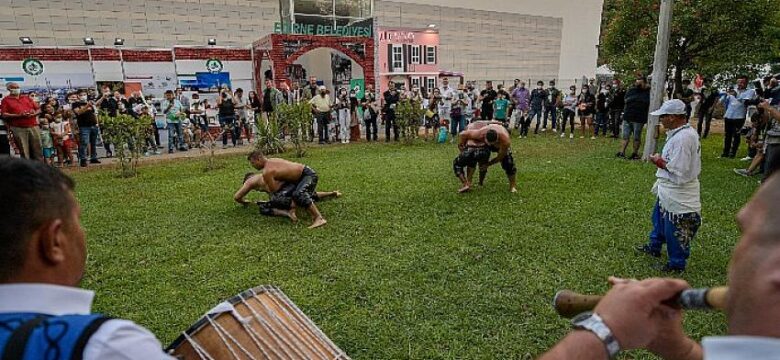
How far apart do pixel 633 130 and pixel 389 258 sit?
776 cm

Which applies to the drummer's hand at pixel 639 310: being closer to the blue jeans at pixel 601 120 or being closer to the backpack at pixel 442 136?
the backpack at pixel 442 136

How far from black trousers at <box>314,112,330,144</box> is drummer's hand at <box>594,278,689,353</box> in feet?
41.9

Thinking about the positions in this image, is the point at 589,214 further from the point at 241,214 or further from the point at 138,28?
the point at 138,28

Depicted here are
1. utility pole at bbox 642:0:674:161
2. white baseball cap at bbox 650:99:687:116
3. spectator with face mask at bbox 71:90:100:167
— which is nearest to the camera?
white baseball cap at bbox 650:99:687:116

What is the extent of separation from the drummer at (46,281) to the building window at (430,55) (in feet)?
79.1

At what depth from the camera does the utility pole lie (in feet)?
30.5

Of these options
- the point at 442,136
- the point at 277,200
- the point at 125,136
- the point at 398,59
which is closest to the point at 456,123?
the point at 442,136

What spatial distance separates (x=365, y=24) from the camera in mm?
16812

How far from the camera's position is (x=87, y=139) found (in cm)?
1087

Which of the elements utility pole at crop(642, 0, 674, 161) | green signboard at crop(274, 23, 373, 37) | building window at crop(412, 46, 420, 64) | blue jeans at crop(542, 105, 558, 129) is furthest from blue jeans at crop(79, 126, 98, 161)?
building window at crop(412, 46, 420, 64)

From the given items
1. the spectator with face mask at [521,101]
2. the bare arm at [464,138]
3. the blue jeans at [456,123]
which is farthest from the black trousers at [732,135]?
the blue jeans at [456,123]

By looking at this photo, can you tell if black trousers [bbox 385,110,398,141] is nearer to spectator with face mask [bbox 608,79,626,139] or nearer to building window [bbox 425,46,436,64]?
spectator with face mask [bbox 608,79,626,139]

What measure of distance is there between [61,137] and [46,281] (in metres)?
11.9

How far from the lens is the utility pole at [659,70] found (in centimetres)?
930
